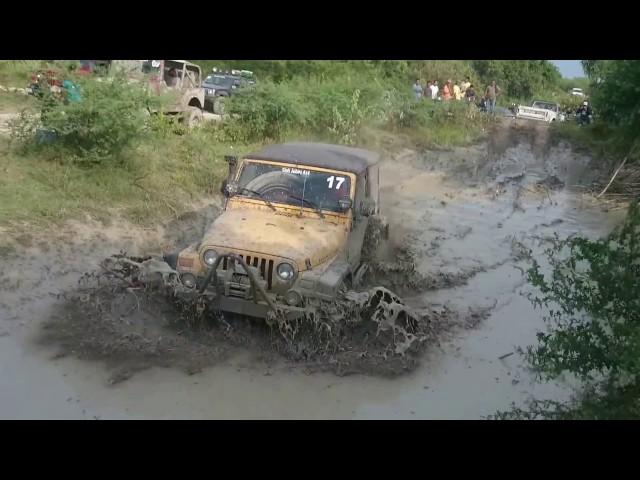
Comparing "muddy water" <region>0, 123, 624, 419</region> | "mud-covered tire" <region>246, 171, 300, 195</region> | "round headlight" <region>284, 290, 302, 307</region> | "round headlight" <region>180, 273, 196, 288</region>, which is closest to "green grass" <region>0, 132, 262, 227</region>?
"muddy water" <region>0, 123, 624, 419</region>

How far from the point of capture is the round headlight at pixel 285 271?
5801 millimetres

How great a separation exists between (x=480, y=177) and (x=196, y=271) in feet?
40.6

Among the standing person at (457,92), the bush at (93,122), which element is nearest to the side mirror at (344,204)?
the bush at (93,122)

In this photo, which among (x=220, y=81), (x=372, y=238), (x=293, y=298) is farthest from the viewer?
(x=220, y=81)

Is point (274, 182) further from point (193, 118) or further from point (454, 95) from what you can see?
point (454, 95)

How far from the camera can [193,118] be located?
14.8 meters

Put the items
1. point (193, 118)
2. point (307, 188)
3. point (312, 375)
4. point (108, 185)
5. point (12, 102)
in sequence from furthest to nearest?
1. point (193, 118)
2. point (12, 102)
3. point (108, 185)
4. point (307, 188)
5. point (312, 375)

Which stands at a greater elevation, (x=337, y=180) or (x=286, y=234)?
(x=337, y=180)

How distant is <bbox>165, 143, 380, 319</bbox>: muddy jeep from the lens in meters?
5.72

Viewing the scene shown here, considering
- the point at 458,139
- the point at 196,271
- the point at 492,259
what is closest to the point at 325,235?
the point at 196,271

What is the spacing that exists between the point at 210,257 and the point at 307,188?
4.46ft

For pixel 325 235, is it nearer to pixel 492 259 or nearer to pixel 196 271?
pixel 196 271

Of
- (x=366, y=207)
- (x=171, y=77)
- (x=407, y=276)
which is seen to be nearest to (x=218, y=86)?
(x=171, y=77)

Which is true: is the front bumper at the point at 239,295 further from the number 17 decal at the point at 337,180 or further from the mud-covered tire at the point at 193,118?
the mud-covered tire at the point at 193,118
